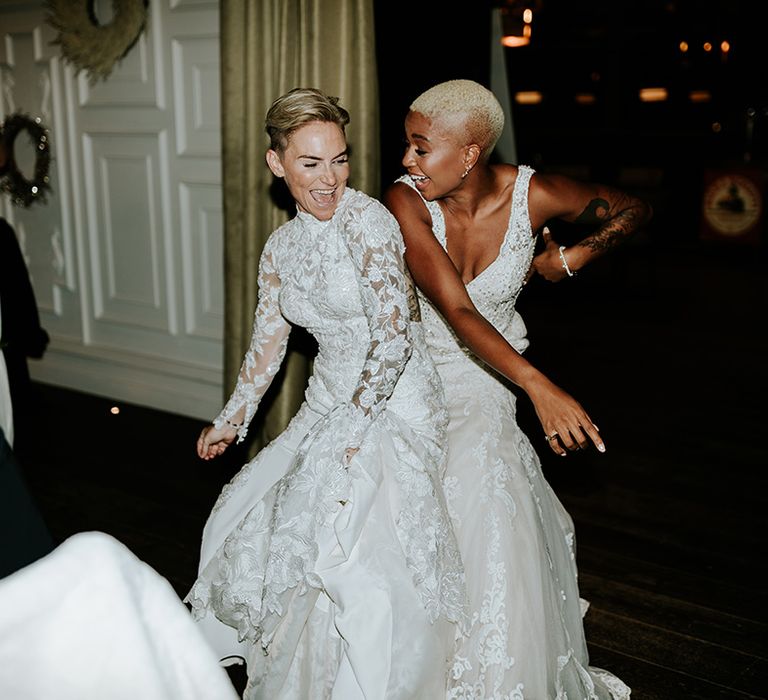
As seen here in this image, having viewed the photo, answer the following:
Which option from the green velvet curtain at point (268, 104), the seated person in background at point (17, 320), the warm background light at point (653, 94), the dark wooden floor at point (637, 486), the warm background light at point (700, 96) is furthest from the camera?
the warm background light at point (653, 94)

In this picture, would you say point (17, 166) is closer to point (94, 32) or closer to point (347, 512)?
point (94, 32)

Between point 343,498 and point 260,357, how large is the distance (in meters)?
0.51

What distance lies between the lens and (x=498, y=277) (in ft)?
8.02

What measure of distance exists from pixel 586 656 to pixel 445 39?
256cm

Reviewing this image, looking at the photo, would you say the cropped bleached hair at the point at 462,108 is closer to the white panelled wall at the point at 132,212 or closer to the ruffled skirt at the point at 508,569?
the ruffled skirt at the point at 508,569

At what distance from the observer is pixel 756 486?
12.5 ft

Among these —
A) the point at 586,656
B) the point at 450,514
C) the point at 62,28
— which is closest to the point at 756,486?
the point at 586,656

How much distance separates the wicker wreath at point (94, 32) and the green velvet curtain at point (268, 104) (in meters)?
0.83

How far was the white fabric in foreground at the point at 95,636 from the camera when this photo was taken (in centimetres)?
92

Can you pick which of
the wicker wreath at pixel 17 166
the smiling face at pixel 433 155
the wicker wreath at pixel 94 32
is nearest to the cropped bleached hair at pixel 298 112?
the smiling face at pixel 433 155

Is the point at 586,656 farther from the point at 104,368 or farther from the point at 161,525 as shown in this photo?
the point at 104,368

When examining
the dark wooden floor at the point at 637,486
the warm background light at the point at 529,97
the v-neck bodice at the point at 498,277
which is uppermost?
the v-neck bodice at the point at 498,277

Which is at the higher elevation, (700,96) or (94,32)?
(94,32)

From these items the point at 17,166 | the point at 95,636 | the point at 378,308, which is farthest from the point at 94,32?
the point at 95,636
